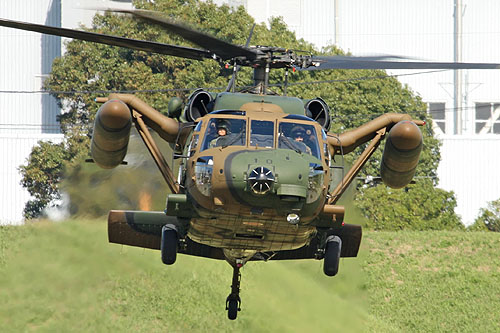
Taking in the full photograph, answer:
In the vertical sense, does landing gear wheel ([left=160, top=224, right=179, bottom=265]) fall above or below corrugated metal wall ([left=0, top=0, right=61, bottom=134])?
below

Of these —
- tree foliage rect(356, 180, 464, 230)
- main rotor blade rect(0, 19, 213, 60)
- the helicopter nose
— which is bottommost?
tree foliage rect(356, 180, 464, 230)

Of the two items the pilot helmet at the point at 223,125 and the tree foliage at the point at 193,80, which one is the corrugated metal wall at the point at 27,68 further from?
the pilot helmet at the point at 223,125

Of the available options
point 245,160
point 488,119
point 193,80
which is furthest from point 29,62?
point 245,160

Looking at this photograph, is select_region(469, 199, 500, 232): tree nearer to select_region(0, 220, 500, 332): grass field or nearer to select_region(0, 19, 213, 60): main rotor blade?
select_region(0, 220, 500, 332): grass field

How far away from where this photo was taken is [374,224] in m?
43.9

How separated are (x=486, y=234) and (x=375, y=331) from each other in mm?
11154

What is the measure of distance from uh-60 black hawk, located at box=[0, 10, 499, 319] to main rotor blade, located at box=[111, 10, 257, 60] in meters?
0.02

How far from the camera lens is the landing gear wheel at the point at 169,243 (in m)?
15.7

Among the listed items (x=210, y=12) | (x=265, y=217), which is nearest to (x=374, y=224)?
(x=210, y=12)

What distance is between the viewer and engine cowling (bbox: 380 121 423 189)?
1448 centimetres

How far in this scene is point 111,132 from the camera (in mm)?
14469

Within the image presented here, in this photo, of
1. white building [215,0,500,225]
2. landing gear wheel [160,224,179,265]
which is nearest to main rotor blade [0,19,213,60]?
landing gear wheel [160,224,179,265]

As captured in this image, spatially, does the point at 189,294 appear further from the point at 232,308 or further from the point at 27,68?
the point at 27,68

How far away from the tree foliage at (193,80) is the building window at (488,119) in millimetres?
30172
